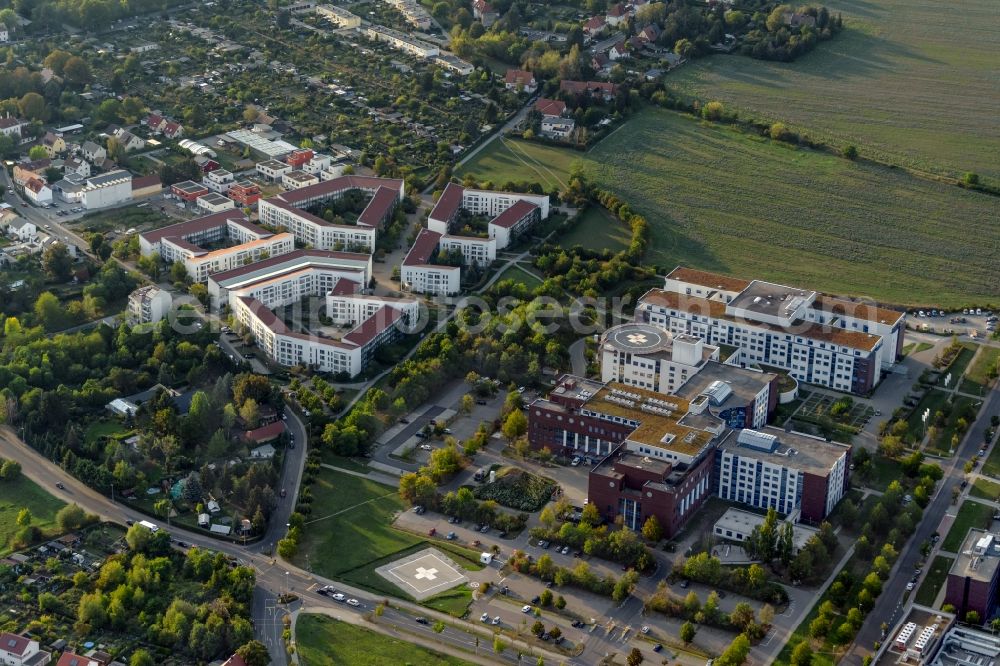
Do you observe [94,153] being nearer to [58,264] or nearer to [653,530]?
[58,264]

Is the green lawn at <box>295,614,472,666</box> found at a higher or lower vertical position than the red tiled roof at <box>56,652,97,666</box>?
lower

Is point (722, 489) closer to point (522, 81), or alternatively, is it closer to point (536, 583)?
point (536, 583)

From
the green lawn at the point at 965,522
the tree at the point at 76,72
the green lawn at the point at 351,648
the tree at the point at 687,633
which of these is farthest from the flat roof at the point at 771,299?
the tree at the point at 76,72

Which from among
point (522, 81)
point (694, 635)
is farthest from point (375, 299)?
point (522, 81)

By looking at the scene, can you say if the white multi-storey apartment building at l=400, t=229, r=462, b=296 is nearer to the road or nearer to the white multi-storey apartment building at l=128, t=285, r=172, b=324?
the white multi-storey apartment building at l=128, t=285, r=172, b=324

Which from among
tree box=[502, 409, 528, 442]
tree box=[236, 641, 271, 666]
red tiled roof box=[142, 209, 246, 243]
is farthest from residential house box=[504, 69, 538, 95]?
tree box=[236, 641, 271, 666]

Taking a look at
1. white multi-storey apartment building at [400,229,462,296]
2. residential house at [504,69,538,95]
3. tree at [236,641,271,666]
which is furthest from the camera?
residential house at [504,69,538,95]
